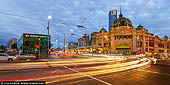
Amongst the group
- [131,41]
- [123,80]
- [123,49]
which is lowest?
[123,80]

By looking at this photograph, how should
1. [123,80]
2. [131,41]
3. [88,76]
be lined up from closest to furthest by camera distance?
[123,80] → [88,76] → [131,41]

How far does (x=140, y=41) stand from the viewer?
232 feet

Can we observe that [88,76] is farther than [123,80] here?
Yes

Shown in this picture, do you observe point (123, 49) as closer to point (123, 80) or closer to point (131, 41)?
point (131, 41)

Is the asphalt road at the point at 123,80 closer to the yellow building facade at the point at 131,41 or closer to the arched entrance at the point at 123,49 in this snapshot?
the arched entrance at the point at 123,49

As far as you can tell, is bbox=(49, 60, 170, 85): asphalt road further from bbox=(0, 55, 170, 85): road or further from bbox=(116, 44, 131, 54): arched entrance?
bbox=(116, 44, 131, 54): arched entrance

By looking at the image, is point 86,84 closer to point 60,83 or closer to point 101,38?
point 60,83

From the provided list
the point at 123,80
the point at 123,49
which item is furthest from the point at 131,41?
the point at 123,80

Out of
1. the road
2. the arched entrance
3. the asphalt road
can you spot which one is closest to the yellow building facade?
the arched entrance

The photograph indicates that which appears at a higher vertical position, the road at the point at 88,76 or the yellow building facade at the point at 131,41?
the yellow building facade at the point at 131,41

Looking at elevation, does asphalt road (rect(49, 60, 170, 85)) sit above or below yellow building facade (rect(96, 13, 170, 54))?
below

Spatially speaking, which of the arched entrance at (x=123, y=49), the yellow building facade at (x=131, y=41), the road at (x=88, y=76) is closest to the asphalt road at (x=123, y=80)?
the road at (x=88, y=76)

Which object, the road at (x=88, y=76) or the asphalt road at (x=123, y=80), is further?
the road at (x=88, y=76)

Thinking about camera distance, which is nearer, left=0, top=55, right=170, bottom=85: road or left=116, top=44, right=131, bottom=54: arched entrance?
left=0, top=55, right=170, bottom=85: road
